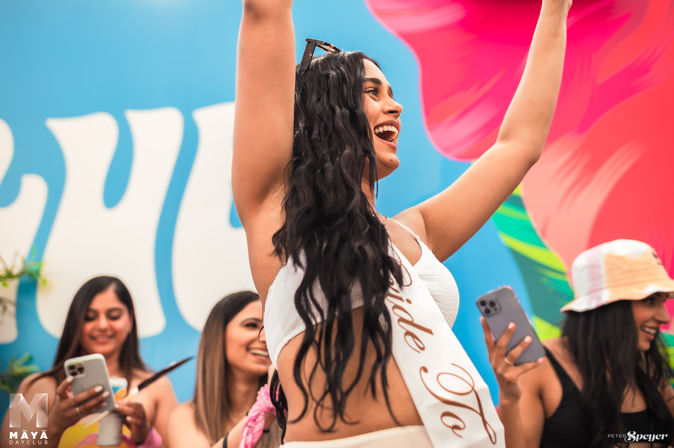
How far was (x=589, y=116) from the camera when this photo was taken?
9.19 feet

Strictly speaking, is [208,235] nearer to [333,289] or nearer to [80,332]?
[80,332]

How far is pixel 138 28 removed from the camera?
3244 mm

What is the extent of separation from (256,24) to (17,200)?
2.69 meters

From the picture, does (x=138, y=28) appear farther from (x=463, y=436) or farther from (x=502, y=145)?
(x=463, y=436)

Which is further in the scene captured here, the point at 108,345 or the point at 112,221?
the point at 112,221

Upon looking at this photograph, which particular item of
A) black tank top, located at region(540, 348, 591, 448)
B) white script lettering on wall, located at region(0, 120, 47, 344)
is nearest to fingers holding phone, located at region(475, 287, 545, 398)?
black tank top, located at region(540, 348, 591, 448)

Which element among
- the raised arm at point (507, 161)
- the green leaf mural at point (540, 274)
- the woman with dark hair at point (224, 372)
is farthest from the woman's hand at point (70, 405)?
the raised arm at point (507, 161)

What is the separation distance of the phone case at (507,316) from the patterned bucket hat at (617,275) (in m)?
0.79

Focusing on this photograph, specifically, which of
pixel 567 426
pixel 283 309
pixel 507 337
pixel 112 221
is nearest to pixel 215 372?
pixel 112 221

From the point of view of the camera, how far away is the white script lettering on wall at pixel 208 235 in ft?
9.75

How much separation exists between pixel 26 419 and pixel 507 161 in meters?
2.59

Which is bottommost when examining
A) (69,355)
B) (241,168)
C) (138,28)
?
(69,355)

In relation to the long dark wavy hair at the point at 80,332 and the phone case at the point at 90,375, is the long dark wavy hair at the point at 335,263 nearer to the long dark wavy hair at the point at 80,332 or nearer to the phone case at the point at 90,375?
the phone case at the point at 90,375

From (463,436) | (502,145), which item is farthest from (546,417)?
(463,436)
